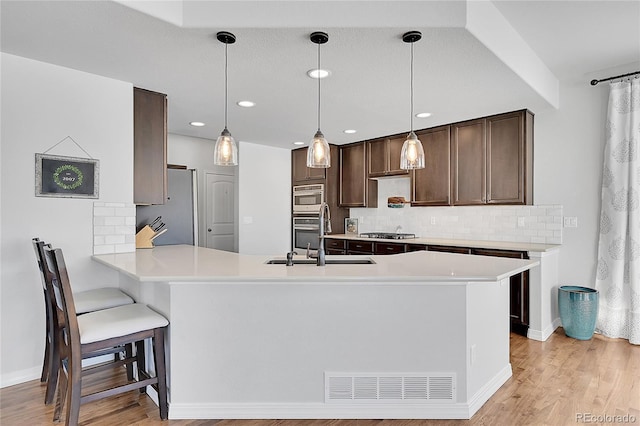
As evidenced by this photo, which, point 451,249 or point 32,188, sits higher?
point 32,188

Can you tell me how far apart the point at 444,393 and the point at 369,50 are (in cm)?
209

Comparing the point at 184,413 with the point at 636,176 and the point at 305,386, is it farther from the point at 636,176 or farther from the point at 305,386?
the point at 636,176

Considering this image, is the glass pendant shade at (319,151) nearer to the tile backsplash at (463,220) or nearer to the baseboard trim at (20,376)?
the baseboard trim at (20,376)

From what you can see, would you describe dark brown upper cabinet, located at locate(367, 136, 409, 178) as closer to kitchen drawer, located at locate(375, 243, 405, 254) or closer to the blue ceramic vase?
kitchen drawer, located at locate(375, 243, 405, 254)

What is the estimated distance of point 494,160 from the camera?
156 inches

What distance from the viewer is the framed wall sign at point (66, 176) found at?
102 inches

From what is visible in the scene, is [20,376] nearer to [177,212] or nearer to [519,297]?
[177,212]

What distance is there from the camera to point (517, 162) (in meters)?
3.81

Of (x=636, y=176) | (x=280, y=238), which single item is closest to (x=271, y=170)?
(x=280, y=238)

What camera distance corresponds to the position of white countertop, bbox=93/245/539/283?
187cm

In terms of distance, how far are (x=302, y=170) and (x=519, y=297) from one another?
3432 mm

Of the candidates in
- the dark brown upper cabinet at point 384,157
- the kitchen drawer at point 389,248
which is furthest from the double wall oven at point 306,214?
the kitchen drawer at point 389,248

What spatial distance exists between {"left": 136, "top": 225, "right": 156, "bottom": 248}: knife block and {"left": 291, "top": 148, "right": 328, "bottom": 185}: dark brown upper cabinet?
104 inches

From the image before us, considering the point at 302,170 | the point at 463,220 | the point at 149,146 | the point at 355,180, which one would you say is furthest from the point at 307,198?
the point at 149,146
